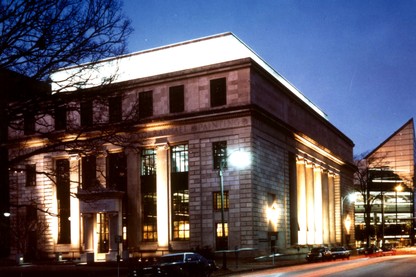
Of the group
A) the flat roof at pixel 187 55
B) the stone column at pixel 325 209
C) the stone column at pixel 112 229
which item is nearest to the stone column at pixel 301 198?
the stone column at pixel 325 209

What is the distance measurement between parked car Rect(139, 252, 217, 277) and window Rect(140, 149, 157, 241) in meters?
25.8

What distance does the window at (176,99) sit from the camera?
62094 mm

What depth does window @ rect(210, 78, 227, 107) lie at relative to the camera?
60.3 meters

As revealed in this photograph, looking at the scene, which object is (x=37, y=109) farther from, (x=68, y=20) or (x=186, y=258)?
(x=186, y=258)

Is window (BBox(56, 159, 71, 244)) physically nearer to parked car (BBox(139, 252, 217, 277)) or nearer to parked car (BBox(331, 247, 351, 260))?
parked car (BBox(331, 247, 351, 260))

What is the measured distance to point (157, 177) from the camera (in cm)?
6288

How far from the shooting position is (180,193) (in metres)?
62.2

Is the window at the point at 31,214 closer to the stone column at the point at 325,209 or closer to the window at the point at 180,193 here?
the window at the point at 180,193

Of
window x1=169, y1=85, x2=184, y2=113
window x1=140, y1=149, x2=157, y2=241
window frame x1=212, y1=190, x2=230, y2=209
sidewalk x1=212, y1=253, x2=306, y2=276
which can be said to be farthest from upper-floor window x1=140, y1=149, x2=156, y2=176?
sidewalk x1=212, y1=253, x2=306, y2=276

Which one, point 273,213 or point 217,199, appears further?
point 273,213

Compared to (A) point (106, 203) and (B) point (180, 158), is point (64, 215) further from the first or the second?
(B) point (180, 158)

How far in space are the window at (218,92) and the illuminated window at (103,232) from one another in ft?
53.4

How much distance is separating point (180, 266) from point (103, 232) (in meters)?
30.7

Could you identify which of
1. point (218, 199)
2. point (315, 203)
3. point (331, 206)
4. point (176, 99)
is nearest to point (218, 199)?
point (218, 199)
